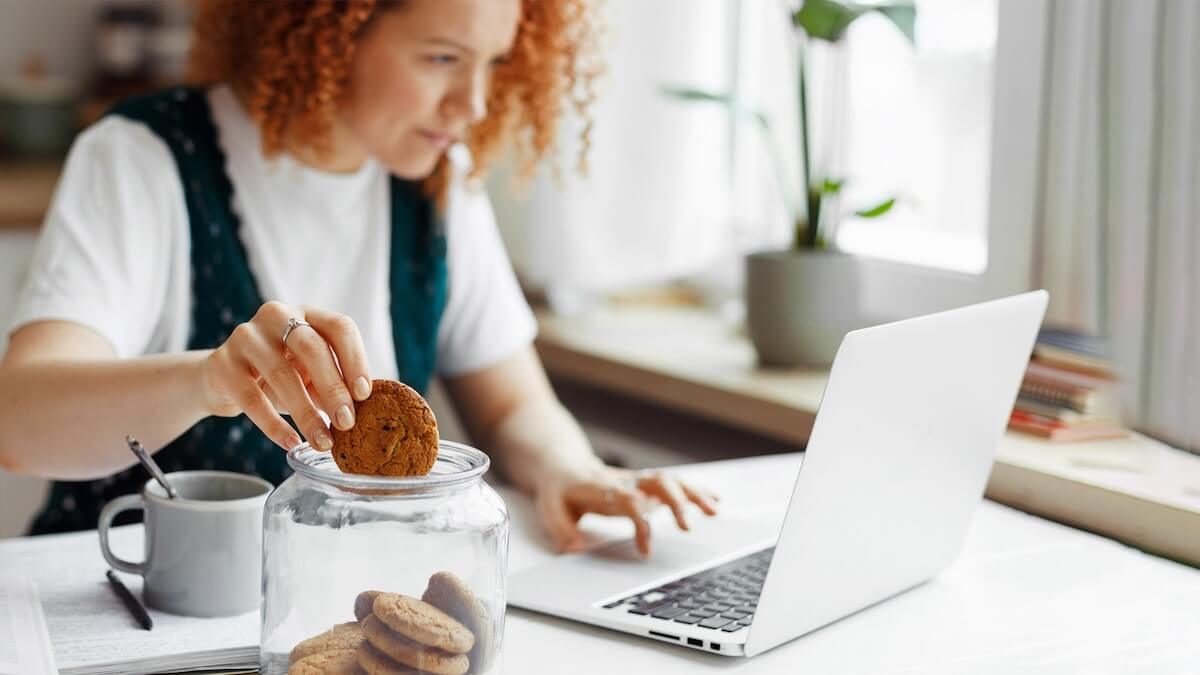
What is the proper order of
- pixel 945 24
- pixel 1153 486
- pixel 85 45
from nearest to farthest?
pixel 1153 486, pixel 945 24, pixel 85 45

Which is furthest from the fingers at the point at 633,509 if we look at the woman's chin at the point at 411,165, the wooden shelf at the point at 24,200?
the wooden shelf at the point at 24,200

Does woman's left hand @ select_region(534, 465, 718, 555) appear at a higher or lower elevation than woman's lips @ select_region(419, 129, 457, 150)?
lower

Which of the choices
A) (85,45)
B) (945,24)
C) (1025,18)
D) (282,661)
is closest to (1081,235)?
(1025,18)

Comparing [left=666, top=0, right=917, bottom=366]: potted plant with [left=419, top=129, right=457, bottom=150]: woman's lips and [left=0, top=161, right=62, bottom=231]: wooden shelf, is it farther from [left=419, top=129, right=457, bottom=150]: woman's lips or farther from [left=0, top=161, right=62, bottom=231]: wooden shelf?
[left=0, top=161, right=62, bottom=231]: wooden shelf

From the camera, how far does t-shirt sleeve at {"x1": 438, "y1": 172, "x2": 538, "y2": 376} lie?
1580 mm

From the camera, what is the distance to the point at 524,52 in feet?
5.00

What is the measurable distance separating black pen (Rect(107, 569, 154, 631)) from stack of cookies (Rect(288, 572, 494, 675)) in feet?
0.64

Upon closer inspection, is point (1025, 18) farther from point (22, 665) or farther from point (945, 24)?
point (22, 665)

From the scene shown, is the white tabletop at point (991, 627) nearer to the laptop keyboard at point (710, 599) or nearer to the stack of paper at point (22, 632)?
the laptop keyboard at point (710, 599)

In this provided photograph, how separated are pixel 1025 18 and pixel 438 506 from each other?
1.11 meters

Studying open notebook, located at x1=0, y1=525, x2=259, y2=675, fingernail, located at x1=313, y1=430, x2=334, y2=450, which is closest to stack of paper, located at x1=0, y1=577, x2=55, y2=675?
open notebook, located at x1=0, y1=525, x2=259, y2=675

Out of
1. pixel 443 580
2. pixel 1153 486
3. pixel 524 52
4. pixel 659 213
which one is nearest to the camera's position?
pixel 443 580

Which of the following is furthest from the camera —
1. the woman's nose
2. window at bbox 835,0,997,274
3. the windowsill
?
window at bbox 835,0,997,274

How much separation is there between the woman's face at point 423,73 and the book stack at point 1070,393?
2.16 feet
